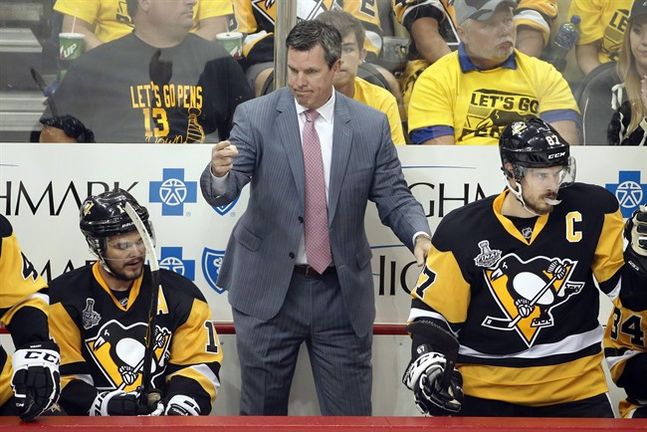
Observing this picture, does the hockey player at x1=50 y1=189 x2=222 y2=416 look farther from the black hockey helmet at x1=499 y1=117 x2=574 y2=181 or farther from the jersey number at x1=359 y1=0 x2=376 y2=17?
the jersey number at x1=359 y1=0 x2=376 y2=17

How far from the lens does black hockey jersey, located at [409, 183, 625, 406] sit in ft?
10.6

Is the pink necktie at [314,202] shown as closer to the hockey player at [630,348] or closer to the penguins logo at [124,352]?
the penguins logo at [124,352]

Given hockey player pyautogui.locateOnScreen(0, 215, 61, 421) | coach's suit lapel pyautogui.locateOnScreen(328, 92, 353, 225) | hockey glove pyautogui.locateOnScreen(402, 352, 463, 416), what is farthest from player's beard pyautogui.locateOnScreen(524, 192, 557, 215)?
hockey player pyautogui.locateOnScreen(0, 215, 61, 421)

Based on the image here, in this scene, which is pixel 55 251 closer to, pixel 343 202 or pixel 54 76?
pixel 54 76

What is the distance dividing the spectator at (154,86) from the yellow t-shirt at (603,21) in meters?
1.25

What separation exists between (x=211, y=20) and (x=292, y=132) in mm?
632

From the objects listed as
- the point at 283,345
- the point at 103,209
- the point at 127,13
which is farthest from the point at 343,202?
the point at 127,13

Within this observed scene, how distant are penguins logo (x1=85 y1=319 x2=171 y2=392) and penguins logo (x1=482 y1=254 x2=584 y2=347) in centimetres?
100

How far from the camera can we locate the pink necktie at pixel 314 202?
12.7ft

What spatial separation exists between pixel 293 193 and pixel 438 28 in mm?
901

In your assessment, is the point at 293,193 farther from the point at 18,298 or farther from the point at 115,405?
the point at 18,298

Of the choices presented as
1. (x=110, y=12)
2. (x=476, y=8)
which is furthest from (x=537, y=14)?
(x=110, y=12)

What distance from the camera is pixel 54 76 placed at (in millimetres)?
4199

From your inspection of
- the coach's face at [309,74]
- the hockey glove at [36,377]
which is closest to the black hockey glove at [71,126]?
the coach's face at [309,74]
